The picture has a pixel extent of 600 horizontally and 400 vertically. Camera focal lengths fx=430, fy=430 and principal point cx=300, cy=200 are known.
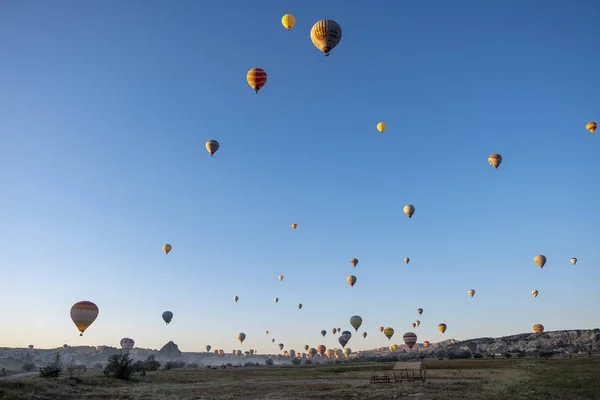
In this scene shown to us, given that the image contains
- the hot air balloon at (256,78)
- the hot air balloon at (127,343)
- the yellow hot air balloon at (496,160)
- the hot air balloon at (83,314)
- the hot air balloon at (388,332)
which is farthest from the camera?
the hot air balloon at (127,343)

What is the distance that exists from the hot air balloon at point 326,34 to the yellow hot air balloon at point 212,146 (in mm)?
20974

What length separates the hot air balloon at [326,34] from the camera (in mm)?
47781

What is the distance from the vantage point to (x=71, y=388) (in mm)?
33719

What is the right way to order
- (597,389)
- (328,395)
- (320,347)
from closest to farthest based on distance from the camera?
(597,389), (328,395), (320,347)

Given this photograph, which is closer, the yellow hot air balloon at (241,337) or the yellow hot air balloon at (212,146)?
the yellow hot air balloon at (212,146)

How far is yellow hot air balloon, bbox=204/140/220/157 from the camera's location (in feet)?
200

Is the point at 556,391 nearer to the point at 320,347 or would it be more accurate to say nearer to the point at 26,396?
the point at 26,396

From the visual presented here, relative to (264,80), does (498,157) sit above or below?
below

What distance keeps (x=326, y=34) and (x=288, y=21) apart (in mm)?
8551

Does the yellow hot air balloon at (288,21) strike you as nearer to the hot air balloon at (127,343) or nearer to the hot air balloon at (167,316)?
the hot air balloon at (167,316)

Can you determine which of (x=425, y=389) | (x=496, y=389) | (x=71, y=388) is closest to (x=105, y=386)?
(x=71, y=388)

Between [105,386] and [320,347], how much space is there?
115 m

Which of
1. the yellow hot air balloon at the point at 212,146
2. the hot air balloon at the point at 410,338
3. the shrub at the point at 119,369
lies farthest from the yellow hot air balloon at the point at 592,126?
the shrub at the point at 119,369

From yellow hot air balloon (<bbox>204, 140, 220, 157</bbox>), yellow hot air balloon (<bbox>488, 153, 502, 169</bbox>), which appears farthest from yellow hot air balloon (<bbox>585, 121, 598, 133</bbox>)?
yellow hot air balloon (<bbox>204, 140, 220, 157</bbox>)
